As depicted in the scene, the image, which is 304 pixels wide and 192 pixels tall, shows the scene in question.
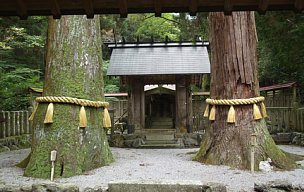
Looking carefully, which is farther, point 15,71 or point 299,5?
point 15,71

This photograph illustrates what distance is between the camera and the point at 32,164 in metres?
6.05

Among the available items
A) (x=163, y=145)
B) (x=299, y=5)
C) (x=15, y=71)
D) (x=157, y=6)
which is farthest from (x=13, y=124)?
(x=299, y=5)

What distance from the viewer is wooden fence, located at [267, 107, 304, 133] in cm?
1079

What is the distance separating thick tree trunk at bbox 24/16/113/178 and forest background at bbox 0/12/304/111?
4310 millimetres

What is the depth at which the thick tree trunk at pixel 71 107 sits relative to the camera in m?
6.07

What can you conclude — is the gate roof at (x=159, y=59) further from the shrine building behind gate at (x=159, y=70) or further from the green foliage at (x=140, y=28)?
the green foliage at (x=140, y=28)

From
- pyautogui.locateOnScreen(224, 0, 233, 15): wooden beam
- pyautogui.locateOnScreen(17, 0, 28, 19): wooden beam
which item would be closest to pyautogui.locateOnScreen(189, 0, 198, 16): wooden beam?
pyautogui.locateOnScreen(224, 0, 233, 15): wooden beam

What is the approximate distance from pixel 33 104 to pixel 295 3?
379 inches

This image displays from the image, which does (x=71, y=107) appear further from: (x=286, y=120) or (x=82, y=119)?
(x=286, y=120)

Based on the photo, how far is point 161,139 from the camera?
11641mm

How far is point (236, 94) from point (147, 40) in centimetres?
955

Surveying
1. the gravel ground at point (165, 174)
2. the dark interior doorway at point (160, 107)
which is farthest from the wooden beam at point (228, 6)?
the dark interior doorway at point (160, 107)

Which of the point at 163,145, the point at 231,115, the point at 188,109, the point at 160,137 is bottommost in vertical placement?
the point at 163,145

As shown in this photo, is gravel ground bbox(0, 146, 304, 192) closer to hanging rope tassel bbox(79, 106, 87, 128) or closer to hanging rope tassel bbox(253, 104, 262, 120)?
hanging rope tassel bbox(79, 106, 87, 128)
